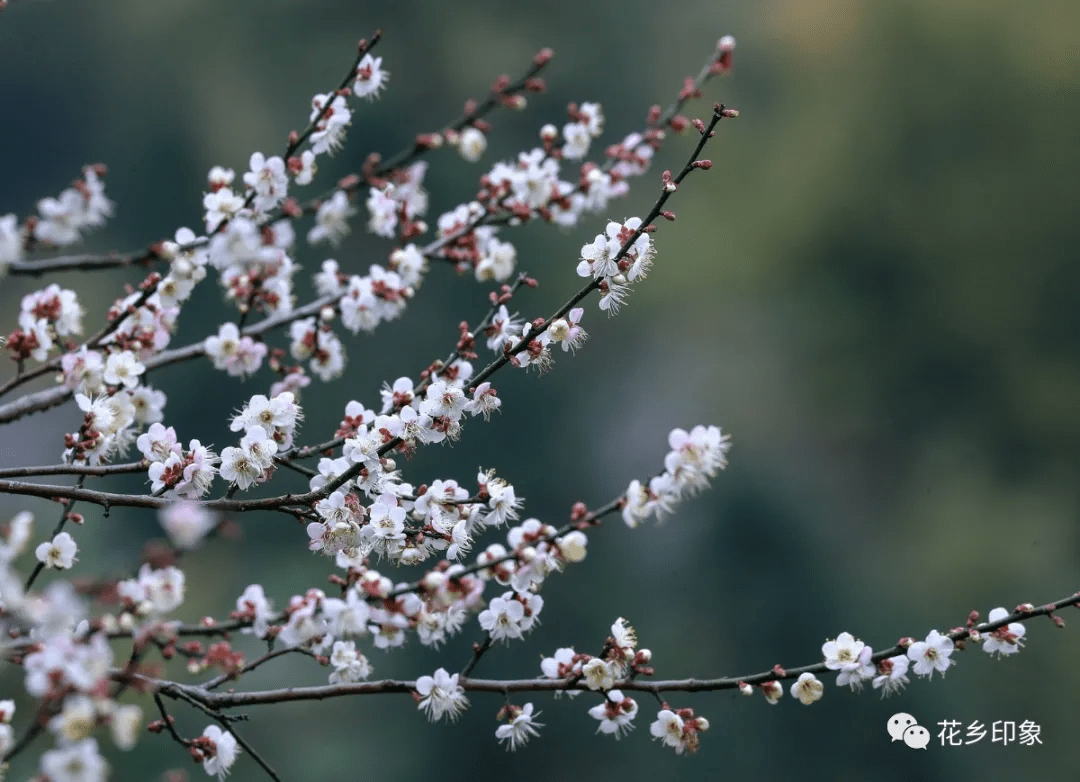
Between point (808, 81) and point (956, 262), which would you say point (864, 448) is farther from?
point (808, 81)

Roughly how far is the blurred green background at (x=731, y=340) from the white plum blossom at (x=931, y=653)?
809cm

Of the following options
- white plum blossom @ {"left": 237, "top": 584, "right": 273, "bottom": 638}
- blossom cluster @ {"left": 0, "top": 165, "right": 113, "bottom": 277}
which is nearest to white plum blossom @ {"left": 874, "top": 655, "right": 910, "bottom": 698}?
white plum blossom @ {"left": 237, "top": 584, "right": 273, "bottom": 638}

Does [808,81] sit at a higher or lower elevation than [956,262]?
higher

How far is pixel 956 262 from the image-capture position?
15.0 m

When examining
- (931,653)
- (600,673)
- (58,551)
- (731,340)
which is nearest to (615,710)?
(600,673)

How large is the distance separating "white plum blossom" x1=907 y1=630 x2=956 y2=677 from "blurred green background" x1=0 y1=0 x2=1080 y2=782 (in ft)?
26.5

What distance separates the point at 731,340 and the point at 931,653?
12984 mm

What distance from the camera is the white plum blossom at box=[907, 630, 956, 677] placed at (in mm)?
1844

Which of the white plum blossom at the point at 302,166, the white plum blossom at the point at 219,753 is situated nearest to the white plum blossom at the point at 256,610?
the white plum blossom at the point at 219,753

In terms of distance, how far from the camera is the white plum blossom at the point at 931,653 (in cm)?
184

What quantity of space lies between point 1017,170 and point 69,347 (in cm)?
1530

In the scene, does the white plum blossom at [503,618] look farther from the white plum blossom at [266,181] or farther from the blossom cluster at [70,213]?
the blossom cluster at [70,213]

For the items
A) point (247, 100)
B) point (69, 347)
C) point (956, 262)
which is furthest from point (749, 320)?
point (69, 347)

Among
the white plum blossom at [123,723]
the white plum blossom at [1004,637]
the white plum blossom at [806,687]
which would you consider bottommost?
the white plum blossom at [123,723]
